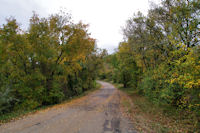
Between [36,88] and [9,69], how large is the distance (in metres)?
2.94

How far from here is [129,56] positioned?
18781mm

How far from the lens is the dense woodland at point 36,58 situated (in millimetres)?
12062

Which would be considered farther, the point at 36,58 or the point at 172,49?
the point at 36,58

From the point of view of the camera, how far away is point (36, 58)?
13781 mm

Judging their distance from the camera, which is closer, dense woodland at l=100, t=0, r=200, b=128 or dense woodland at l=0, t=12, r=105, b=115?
dense woodland at l=100, t=0, r=200, b=128

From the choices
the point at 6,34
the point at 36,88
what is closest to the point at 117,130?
the point at 36,88

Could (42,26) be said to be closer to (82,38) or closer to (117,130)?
(82,38)

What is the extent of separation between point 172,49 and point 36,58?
40.1 feet

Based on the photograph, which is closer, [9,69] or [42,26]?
[9,69]

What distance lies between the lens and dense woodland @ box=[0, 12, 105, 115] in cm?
1206

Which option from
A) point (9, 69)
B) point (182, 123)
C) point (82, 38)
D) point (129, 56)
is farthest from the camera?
point (129, 56)

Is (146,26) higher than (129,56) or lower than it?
higher

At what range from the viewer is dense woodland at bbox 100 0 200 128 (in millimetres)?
5348

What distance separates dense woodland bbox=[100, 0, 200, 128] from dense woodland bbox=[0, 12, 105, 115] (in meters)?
6.57
